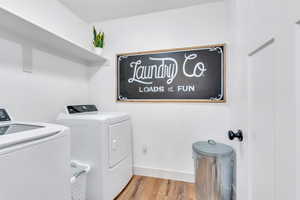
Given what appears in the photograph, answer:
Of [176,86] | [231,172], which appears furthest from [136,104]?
[231,172]

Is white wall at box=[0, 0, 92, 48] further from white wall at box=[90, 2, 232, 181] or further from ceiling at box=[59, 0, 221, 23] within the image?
white wall at box=[90, 2, 232, 181]

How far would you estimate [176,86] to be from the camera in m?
1.96

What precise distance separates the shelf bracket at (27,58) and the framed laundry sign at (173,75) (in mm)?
1043

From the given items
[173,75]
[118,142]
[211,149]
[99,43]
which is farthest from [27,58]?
[211,149]

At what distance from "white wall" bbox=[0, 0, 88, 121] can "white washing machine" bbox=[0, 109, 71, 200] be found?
0.66 m

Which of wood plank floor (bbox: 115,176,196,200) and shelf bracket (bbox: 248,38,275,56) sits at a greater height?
shelf bracket (bbox: 248,38,275,56)

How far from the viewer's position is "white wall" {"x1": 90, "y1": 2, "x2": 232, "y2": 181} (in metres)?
1.84

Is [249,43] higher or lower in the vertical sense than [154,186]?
higher

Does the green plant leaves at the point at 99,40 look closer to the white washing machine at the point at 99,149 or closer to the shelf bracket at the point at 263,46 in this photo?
the white washing machine at the point at 99,149

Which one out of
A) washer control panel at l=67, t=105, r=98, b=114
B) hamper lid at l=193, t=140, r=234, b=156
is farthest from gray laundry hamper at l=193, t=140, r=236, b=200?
washer control panel at l=67, t=105, r=98, b=114

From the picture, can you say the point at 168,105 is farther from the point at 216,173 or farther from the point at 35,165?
the point at 35,165

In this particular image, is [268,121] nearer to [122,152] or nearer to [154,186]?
[122,152]

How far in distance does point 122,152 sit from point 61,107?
99 cm

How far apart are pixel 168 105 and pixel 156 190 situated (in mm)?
1091
